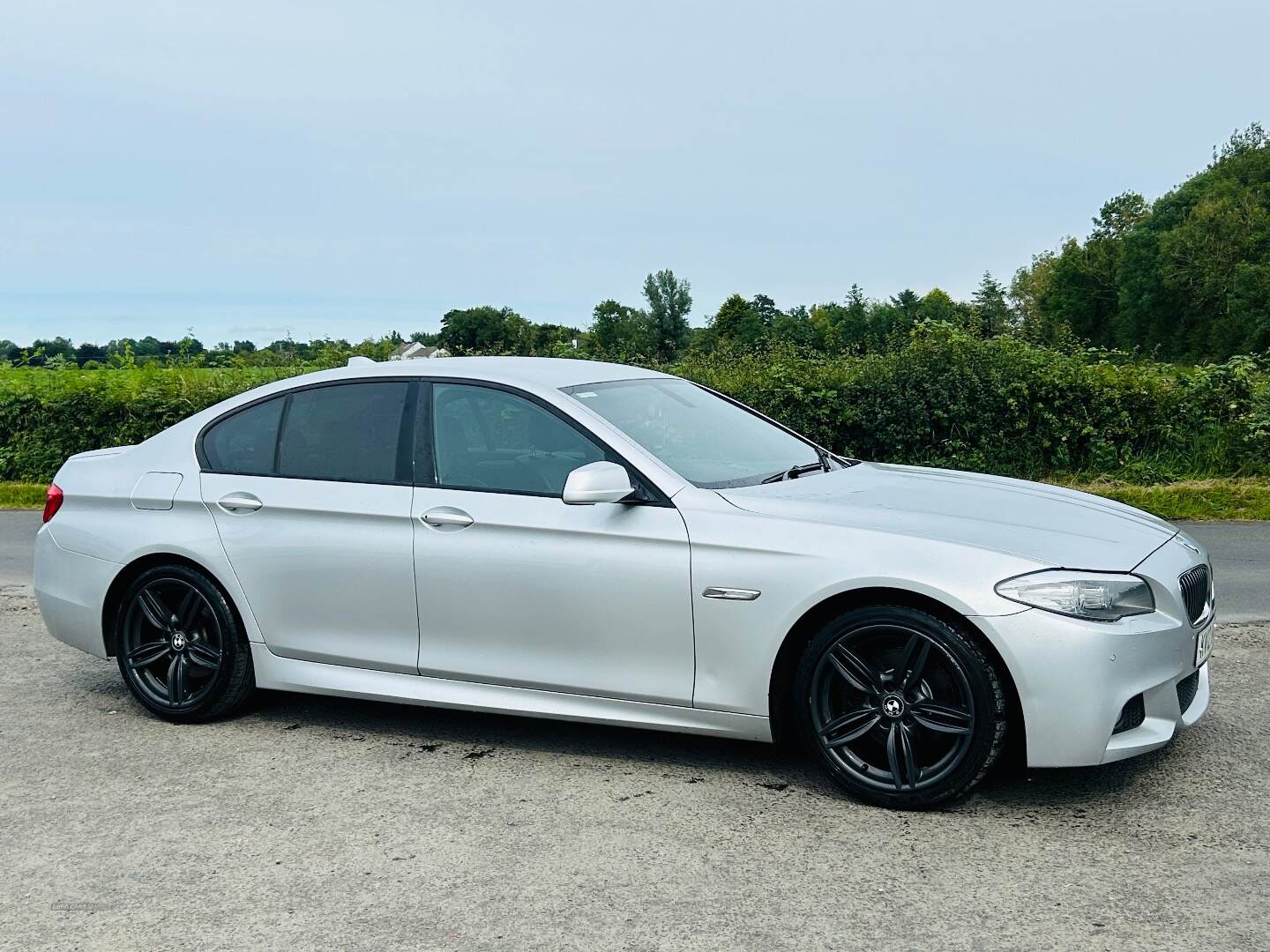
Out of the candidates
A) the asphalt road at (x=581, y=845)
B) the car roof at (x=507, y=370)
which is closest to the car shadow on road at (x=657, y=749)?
the asphalt road at (x=581, y=845)

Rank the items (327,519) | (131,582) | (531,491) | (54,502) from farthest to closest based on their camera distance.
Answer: (54,502), (131,582), (327,519), (531,491)

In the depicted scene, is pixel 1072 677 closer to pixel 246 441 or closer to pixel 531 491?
pixel 531 491

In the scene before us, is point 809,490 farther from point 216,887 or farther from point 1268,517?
point 1268,517

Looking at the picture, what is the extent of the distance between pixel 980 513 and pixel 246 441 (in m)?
3.30

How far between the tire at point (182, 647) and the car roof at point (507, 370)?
1.19 metres

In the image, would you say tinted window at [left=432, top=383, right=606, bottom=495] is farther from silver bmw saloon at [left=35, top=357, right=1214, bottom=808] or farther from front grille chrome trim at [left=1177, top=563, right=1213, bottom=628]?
front grille chrome trim at [left=1177, top=563, right=1213, bottom=628]

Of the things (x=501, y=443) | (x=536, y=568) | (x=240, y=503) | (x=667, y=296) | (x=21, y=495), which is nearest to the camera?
(x=536, y=568)

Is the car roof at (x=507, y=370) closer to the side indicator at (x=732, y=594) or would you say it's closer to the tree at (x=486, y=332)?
the side indicator at (x=732, y=594)

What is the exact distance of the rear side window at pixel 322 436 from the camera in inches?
221

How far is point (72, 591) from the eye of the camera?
6.16 m

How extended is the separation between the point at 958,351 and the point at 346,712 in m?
10.2

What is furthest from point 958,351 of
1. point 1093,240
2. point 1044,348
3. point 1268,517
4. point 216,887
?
point 1093,240

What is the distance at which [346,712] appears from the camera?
6.15 meters

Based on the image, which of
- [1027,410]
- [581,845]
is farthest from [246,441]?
[1027,410]
